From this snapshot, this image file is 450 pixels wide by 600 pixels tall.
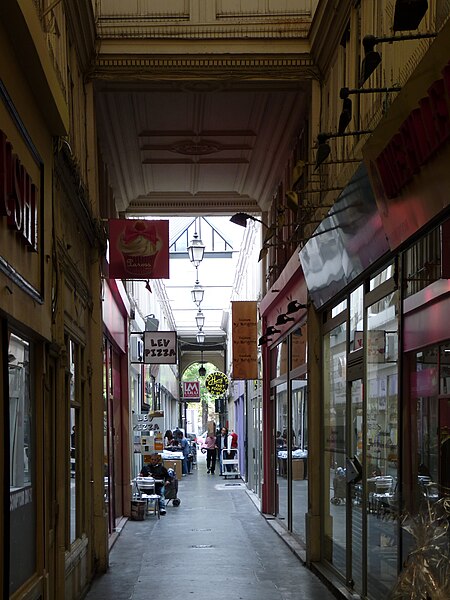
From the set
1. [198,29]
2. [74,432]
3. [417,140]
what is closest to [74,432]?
[74,432]

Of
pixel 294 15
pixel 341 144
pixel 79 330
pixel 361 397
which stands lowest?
pixel 361 397

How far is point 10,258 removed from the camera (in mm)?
5125

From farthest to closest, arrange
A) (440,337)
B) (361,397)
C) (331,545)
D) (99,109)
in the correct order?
(99,109) < (331,545) < (361,397) < (440,337)

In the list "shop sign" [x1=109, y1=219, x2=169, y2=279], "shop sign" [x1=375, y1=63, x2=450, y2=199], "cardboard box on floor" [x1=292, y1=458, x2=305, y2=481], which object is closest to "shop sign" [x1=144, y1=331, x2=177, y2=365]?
"cardboard box on floor" [x1=292, y1=458, x2=305, y2=481]

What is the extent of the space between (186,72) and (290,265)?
3.22m

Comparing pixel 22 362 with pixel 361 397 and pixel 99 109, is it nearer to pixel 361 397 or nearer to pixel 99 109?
pixel 361 397

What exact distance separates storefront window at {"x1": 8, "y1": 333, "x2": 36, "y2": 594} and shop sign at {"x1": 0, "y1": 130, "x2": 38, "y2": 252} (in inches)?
24.6

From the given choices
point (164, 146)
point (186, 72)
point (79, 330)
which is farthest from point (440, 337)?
point (164, 146)

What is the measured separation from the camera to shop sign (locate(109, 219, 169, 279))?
38.9ft

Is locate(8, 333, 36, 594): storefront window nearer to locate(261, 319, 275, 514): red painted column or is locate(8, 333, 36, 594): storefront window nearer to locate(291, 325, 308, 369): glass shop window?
locate(291, 325, 308, 369): glass shop window

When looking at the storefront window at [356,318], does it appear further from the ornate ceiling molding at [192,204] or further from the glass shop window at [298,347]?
the ornate ceiling molding at [192,204]

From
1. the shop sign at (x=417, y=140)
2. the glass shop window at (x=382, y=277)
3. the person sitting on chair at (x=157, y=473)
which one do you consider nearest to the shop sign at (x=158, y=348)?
the person sitting on chair at (x=157, y=473)

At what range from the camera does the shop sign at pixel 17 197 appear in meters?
4.61

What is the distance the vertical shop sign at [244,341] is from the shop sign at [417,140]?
12.1 m
